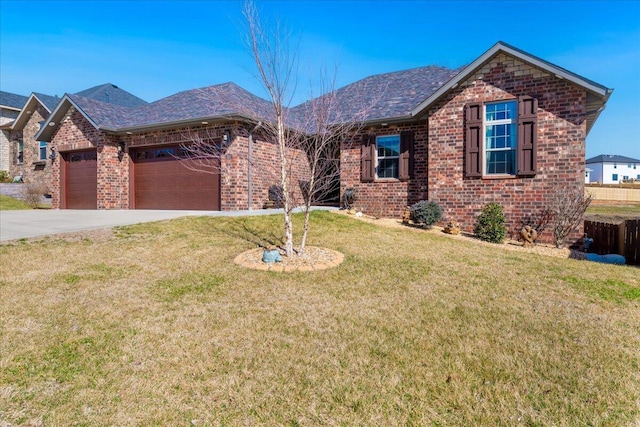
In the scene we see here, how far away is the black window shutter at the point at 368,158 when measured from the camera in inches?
473

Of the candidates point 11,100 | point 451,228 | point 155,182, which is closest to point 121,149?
point 155,182

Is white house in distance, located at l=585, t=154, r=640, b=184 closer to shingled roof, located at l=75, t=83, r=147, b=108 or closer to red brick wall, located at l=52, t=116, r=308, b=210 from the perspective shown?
red brick wall, located at l=52, t=116, r=308, b=210

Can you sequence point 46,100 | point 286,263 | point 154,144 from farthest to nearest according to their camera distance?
point 46,100
point 154,144
point 286,263

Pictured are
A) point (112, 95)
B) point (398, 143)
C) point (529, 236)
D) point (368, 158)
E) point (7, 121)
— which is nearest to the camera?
point (529, 236)

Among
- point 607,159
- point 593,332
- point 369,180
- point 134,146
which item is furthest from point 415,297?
point 607,159

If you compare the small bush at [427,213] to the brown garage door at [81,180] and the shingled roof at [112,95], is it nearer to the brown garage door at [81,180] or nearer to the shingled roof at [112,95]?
the brown garage door at [81,180]

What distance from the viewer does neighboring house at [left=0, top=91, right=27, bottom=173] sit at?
23.8 m

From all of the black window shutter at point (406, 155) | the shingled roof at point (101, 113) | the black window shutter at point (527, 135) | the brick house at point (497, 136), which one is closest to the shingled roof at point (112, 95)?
the shingled roof at point (101, 113)

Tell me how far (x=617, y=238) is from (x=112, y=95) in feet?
92.7

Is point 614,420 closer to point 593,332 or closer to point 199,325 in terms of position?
point 593,332

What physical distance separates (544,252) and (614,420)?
6948 mm

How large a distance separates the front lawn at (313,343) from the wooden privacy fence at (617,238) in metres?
2.34

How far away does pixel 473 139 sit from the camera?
9.74 meters

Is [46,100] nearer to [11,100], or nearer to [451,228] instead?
[11,100]
